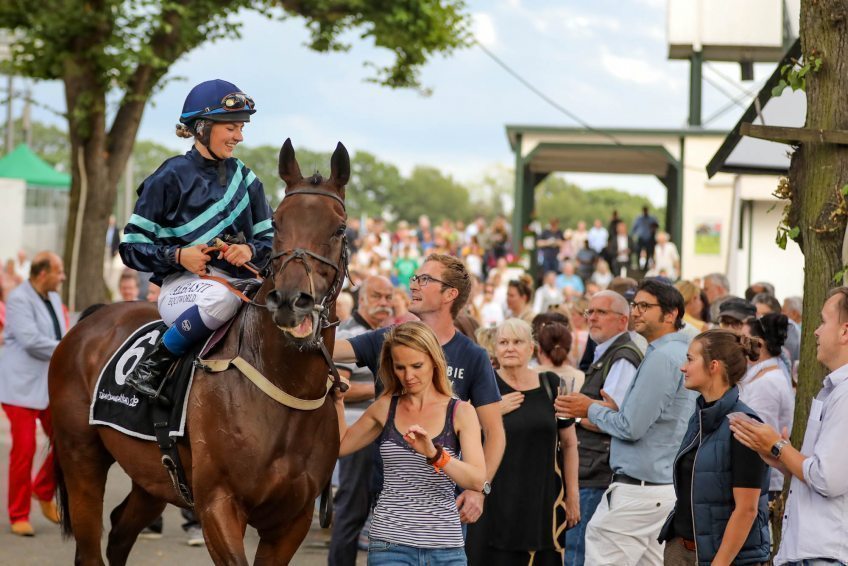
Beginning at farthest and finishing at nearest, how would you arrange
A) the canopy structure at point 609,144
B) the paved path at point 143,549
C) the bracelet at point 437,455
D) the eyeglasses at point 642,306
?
the canopy structure at point 609,144
the paved path at point 143,549
the eyeglasses at point 642,306
the bracelet at point 437,455

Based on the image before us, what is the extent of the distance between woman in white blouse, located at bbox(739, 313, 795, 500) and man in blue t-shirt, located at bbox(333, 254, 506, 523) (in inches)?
96.1

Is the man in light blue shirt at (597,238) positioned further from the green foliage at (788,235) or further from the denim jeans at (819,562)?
the denim jeans at (819,562)

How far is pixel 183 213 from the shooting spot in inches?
237

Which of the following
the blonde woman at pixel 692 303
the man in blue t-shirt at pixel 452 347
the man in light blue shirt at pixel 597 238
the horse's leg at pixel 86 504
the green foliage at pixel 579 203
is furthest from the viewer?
the green foliage at pixel 579 203

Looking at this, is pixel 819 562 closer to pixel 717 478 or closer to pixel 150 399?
pixel 717 478

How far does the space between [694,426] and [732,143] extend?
3.85 metres

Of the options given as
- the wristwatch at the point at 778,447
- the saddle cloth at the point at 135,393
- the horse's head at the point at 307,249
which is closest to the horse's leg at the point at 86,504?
the saddle cloth at the point at 135,393

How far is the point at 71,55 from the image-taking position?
2180 centimetres

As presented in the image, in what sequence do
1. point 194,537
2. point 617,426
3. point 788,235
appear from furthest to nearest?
point 194,537, point 617,426, point 788,235

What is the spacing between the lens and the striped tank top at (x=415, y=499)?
17.4 ft

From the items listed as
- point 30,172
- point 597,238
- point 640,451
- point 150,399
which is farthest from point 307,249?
point 30,172

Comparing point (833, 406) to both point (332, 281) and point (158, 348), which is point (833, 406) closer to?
point (332, 281)

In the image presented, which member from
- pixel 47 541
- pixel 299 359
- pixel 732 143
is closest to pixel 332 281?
pixel 299 359

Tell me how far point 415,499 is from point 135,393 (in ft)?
5.92
